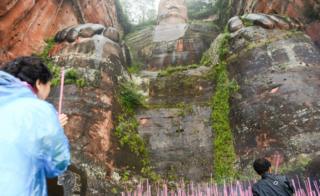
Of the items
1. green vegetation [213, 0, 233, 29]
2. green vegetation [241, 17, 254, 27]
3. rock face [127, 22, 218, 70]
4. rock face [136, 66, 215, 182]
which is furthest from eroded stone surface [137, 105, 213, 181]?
green vegetation [213, 0, 233, 29]

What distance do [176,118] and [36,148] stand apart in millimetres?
6769

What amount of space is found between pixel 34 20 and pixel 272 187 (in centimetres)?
758

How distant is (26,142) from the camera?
1273 mm

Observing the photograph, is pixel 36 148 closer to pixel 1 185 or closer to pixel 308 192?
pixel 1 185

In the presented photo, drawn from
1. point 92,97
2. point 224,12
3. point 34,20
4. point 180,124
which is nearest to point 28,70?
point 92,97

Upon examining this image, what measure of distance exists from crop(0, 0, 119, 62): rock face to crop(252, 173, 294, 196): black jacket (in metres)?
6.25

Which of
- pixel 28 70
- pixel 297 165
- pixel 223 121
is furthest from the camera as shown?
pixel 223 121

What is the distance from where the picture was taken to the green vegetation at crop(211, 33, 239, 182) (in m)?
6.72

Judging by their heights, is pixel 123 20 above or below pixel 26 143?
above

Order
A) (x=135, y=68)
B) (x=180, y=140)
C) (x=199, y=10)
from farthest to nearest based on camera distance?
(x=199, y=10), (x=135, y=68), (x=180, y=140)

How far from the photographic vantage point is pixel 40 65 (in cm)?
155

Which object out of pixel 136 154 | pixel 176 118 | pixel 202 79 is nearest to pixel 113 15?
pixel 202 79

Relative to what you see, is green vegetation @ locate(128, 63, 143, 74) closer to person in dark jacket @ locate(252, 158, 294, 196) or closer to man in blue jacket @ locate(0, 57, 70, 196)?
person in dark jacket @ locate(252, 158, 294, 196)

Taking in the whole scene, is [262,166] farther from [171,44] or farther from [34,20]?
[171,44]
